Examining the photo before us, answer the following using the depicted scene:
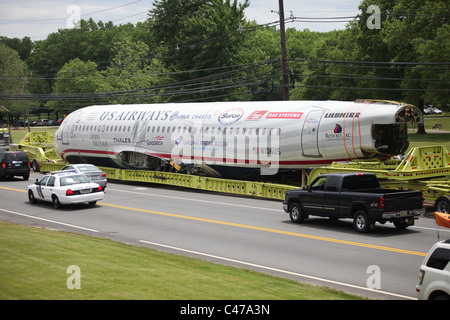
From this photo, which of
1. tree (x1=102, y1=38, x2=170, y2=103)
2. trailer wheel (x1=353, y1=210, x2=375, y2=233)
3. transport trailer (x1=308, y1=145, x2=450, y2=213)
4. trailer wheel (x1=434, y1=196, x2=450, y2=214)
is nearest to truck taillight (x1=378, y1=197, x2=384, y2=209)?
trailer wheel (x1=353, y1=210, x2=375, y2=233)

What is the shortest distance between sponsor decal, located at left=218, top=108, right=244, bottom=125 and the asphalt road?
4074mm

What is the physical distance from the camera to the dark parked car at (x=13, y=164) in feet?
128

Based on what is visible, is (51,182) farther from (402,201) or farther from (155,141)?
(402,201)

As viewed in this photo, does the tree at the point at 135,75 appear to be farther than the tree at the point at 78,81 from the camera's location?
No

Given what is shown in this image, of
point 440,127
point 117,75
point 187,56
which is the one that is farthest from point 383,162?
point 117,75

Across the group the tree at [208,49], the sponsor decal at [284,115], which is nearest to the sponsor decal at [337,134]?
the sponsor decal at [284,115]

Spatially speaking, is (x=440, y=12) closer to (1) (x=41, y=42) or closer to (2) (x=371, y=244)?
(2) (x=371, y=244)

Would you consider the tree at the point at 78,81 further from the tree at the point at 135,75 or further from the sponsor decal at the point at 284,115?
the sponsor decal at the point at 284,115

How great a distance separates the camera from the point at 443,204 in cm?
A: 1909

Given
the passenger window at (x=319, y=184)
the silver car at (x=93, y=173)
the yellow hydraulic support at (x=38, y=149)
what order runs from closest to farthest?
the passenger window at (x=319, y=184) → the silver car at (x=93, y=173) → the yellow hydraulic support at (x=38, y=149)

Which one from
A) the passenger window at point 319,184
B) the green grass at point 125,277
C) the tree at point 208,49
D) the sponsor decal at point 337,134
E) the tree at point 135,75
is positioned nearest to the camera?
the green grass at point 125,277

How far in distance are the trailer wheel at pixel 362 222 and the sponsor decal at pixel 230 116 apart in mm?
12669

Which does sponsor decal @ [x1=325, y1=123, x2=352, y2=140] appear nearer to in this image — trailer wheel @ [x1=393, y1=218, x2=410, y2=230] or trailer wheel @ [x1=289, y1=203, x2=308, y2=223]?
trailer wheel @ [x1=289, y1=203, x2=308, y2=223]
